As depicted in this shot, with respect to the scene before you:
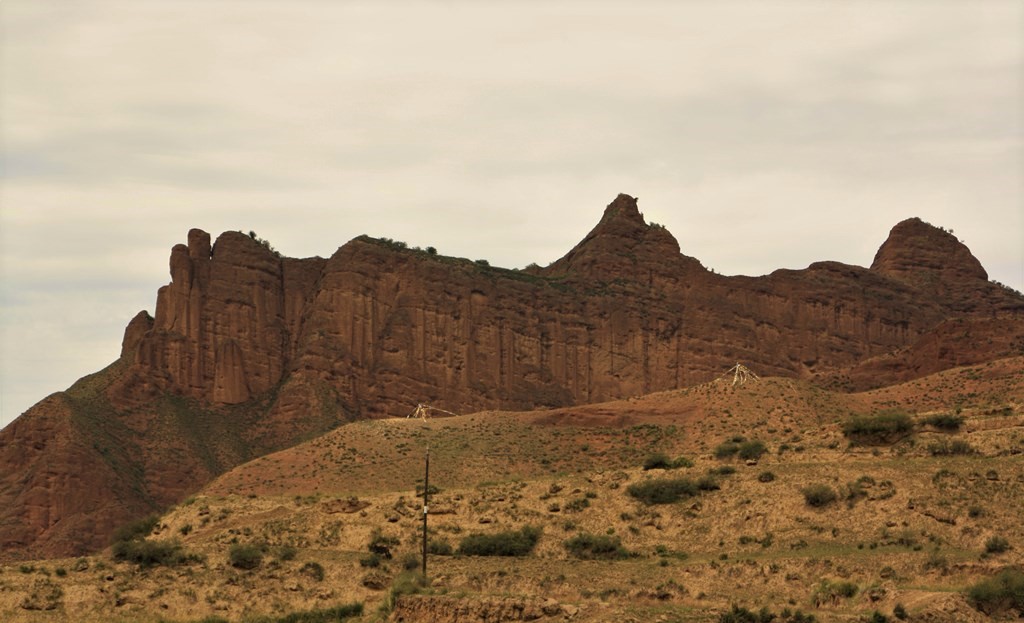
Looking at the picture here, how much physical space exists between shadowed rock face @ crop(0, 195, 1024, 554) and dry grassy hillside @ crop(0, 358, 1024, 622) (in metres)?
41.6

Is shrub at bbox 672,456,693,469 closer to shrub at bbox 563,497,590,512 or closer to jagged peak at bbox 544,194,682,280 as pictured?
shrub at bbox 563,497,590,512

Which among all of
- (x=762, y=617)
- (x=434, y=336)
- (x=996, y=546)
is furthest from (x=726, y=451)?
(x=434, y=336)

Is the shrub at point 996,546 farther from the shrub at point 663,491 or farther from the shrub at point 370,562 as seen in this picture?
the shrub at point 370,562

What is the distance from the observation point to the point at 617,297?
536ft

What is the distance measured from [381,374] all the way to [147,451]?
74.2 feet

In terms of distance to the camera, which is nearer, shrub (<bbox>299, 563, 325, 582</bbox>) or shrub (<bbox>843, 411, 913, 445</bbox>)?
shrub (<bbox>299, 563, 325, 582</bbox>)

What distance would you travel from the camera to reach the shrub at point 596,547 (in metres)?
69.8

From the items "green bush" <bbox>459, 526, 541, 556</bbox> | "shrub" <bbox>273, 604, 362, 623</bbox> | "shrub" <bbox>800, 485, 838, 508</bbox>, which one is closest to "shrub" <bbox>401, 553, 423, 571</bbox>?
"green bush" <bbox>459, 526, 541, 556</bbox>

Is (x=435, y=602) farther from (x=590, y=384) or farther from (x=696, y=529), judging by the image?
(x=590, y=384)

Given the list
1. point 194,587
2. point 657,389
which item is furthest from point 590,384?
point 194,587

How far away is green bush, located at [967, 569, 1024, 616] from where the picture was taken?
52500mm

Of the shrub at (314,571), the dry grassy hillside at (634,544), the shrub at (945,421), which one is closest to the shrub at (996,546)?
the dry grassy hillside at (634,544)

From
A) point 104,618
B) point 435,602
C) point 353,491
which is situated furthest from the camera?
point 353,491

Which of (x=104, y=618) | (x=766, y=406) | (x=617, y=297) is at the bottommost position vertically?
(x=104, y=618)
